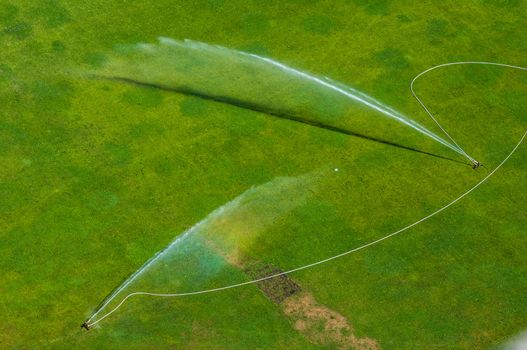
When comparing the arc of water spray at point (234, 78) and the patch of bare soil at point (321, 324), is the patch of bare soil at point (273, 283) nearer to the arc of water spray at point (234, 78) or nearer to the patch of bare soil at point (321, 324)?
the patch of bare soil at point (321, 324)

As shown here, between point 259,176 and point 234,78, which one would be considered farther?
point 234,78

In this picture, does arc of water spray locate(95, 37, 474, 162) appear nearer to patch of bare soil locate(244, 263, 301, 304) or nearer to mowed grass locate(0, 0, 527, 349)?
mowed grass locate(0, 0, 527, 349)

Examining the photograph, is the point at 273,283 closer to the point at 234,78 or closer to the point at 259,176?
the point at 259,176

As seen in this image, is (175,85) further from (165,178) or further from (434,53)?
(434,53)

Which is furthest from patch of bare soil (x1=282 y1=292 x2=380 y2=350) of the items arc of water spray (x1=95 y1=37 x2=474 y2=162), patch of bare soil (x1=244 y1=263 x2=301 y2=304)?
arc of water spray (x1=95 y1=37 x2=474 y2=162)

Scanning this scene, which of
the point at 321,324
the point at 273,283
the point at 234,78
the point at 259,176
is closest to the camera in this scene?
the point at 321,324

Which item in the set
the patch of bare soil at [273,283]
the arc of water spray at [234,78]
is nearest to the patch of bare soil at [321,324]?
the patch of bare soil at [273,283]

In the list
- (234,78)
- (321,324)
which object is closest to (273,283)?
(321,324)
